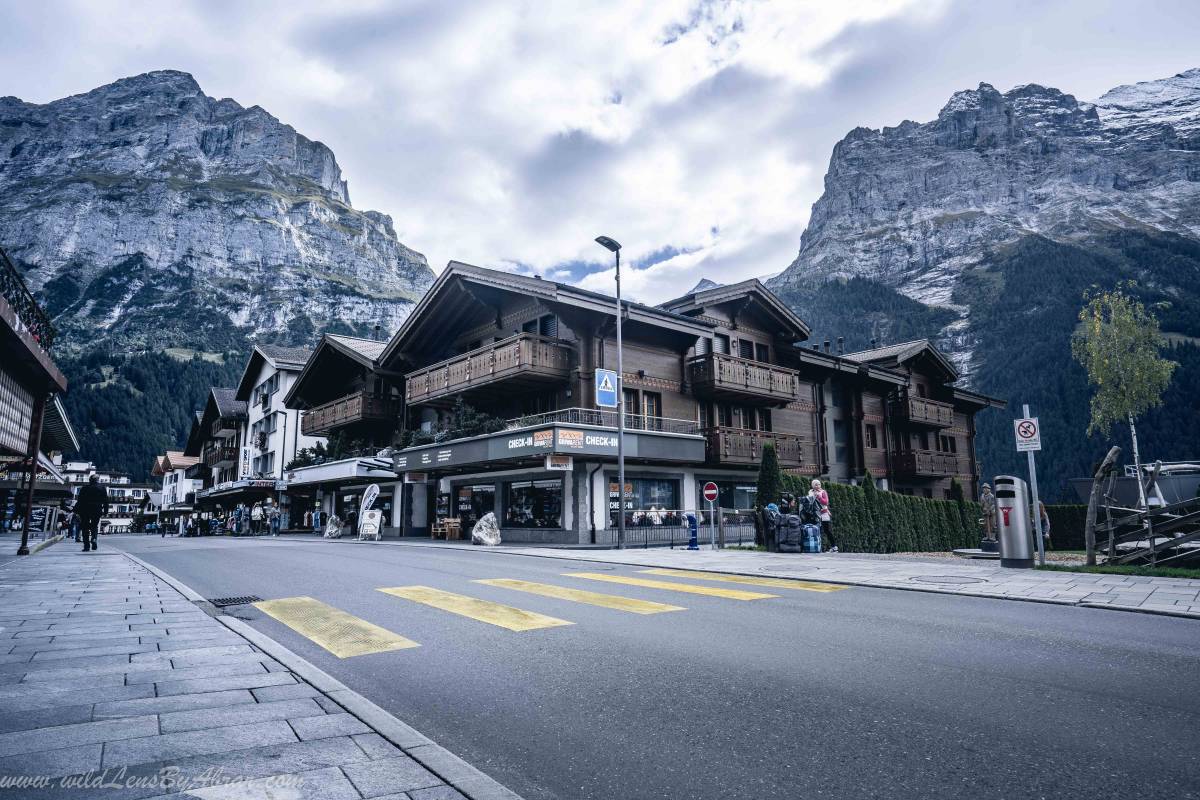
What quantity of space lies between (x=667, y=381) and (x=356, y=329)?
15886 centimetres

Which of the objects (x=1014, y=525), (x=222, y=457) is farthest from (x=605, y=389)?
(x=222, y=457)

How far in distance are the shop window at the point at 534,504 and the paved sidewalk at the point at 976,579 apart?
34.3ft

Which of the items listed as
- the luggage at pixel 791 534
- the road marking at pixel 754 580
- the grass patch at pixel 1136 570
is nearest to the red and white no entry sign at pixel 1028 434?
the grass patch at pixel 1136 570

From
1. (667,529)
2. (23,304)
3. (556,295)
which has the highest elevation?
(556,295)

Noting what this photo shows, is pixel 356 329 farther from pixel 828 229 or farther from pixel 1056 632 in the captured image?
pixel 1056 632

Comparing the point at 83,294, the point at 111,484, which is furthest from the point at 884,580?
the point at 83,294

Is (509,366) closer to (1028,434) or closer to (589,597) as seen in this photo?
(1028,434)

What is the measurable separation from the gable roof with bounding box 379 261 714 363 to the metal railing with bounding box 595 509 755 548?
7.28 metres

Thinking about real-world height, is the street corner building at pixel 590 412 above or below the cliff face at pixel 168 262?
below

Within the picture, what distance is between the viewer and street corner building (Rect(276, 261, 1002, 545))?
25.0m

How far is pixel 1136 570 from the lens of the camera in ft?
35.0

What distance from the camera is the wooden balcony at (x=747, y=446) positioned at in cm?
2741

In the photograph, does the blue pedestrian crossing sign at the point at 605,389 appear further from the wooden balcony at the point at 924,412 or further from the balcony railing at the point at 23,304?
the wooden balcony at the point at 924,412

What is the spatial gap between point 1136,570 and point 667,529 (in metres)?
16.4
